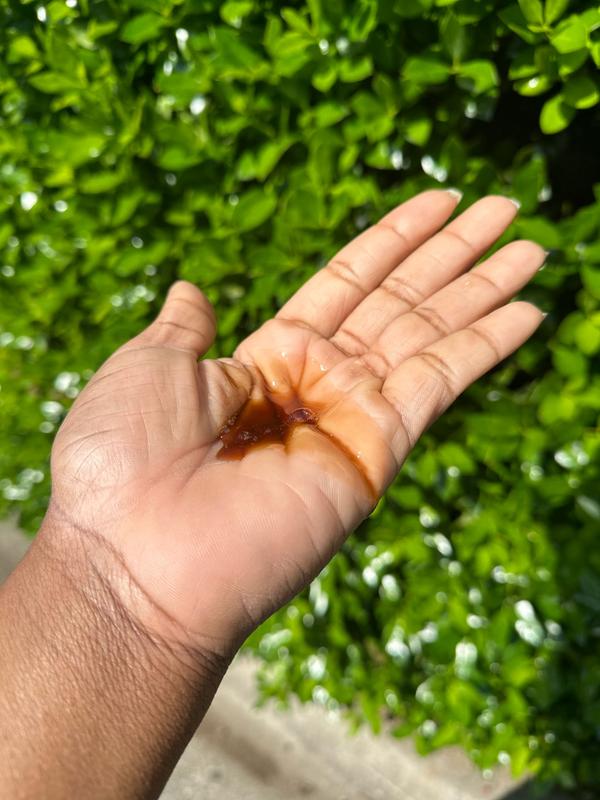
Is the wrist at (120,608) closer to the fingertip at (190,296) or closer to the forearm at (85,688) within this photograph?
the forearm at (85,688)

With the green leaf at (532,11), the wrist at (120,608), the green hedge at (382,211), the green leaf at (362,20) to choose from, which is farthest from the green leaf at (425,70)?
the wrist at (120,608)

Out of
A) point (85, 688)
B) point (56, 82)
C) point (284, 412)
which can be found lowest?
point (85, 688)

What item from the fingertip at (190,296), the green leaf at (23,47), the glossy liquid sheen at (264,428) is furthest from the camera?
the green leaf at (23,47)

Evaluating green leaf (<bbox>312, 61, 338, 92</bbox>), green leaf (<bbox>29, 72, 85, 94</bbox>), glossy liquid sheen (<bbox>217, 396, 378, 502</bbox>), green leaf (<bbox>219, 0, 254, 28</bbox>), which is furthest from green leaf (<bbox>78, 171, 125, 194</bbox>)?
glossy liquid sheen (<bbox>217, 396, 378, 502</bbox>)

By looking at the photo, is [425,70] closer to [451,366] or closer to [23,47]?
[451,366]

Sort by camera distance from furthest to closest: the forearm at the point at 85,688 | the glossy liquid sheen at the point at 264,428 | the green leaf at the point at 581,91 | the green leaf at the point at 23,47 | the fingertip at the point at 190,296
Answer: the green leaf at the point at 23,47 → the fingertip at the point at 190,296 → the glossy liquid sheen at the point at 264,428 → the green leaf at the point at 581,91 → the forearm at the point at 85,688

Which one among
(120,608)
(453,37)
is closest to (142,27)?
(453,37)
